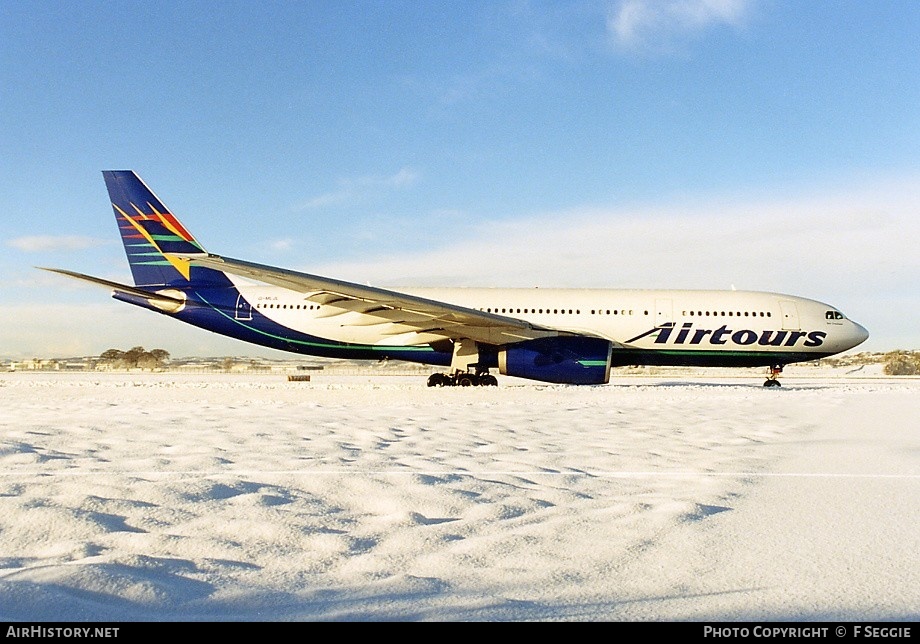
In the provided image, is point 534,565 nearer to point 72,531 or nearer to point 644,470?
point 72,531

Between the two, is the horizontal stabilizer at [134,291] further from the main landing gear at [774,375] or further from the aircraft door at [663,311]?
the main landing gear at [774,375]

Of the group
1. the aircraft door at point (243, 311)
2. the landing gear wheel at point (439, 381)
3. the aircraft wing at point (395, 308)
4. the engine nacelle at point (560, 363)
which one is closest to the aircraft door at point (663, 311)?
the aircraft wing at point (395, 308)

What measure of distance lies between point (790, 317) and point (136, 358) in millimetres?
55138

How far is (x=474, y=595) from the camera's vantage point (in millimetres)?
2037

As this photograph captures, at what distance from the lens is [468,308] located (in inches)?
728

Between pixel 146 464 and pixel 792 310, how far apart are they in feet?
65.2

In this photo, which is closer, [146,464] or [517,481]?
[517,481]

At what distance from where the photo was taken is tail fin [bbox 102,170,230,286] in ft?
63.8

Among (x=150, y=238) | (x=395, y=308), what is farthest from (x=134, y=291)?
(x=395, y=308)

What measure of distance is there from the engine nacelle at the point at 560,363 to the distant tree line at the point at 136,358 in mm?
48434

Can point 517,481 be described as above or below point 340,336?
below

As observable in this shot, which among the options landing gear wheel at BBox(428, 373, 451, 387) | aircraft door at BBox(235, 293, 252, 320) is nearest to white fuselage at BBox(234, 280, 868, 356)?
aircraft door at BBox(235, 293, 252, 320)

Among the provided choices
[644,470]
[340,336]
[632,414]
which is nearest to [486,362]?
[340,336]

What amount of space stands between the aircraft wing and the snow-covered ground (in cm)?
865
